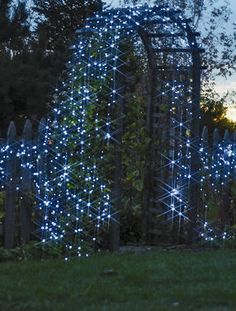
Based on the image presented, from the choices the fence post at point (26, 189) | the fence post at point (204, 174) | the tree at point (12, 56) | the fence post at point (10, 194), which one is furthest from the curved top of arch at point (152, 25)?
the tree at point (12, 56)

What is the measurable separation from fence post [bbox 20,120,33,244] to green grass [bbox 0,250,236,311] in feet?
3.61

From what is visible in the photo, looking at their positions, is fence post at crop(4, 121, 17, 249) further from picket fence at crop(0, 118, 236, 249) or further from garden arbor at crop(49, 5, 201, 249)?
garden arbor at crop(49, 5, 201, 249)

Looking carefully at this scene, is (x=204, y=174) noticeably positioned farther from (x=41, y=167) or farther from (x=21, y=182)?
(x=21, y=182)

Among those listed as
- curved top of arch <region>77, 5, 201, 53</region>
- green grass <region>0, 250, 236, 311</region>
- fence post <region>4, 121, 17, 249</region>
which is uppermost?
curved top of arch <region>77, 5, 201, 53</region>

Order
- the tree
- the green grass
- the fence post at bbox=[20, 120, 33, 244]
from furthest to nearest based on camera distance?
1. the tree
2. the fence post at bbox=[20, 120, 33, 244]
3. the green grass

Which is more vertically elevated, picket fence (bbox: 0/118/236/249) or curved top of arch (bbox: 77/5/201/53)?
curved top of arch (bbox: 77/5/201/53)

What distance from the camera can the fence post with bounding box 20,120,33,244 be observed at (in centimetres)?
953

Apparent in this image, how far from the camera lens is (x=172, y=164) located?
35.0 ft

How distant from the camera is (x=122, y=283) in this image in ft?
22.8

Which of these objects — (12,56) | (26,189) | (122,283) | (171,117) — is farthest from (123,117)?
(12,56)

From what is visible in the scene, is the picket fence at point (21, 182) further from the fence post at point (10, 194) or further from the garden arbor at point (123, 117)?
the garden arbor at point (123, 117)

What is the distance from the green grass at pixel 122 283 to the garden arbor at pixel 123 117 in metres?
1.04

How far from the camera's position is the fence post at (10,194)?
942cm

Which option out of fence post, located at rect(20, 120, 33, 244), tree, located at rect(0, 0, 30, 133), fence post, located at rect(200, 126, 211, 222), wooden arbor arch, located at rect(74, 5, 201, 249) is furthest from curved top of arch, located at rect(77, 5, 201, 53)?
tree, located at rect(0, 0, 30, 133)
